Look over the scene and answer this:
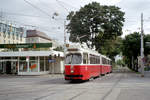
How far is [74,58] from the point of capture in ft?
61.8

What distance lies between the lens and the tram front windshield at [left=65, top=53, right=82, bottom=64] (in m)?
18.7

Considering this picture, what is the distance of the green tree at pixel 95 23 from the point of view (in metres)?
40.4

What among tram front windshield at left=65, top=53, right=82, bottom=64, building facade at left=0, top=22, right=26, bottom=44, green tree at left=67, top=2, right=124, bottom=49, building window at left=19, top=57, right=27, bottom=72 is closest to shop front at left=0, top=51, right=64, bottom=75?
building window at left=19, top=57, right=27, bottom=72

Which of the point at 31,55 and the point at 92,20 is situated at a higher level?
the point at 92,20

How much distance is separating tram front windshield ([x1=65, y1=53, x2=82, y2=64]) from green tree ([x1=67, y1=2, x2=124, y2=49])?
21.5m

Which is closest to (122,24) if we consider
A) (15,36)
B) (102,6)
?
(102,6)

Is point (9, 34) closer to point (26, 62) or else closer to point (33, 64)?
point (26, 62)

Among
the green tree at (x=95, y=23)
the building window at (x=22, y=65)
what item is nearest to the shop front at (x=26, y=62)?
the building window at (x=22, y=65)

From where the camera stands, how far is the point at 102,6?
4194 centimetres

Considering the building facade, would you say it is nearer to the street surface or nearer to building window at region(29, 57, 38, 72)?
building window at region(29, 57, 38, 72)

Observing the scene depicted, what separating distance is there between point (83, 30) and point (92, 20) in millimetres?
2520

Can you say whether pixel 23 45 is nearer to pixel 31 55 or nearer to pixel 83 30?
pixel 31 55

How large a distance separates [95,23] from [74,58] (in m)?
23.2

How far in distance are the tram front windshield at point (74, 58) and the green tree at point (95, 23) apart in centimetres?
2154
